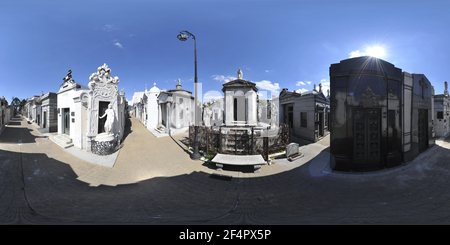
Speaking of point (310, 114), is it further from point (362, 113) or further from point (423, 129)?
point (362, 113)

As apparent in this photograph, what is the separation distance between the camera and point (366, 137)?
199 inches

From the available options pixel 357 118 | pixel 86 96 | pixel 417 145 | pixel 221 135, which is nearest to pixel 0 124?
pixel 86 96

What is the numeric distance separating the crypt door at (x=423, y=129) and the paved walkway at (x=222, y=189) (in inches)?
38.0

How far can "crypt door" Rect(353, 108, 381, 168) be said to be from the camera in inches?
197

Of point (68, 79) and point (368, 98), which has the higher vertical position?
point (68, 79)

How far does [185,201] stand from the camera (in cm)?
344

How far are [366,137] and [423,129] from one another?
5.18 meters

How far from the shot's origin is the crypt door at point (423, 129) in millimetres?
6832

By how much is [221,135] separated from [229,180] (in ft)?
7.67

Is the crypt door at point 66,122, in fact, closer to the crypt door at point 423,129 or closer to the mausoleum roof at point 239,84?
the mausoleum roof at point 239,84

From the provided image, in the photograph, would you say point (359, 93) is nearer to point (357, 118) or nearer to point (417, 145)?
point (357, 118)

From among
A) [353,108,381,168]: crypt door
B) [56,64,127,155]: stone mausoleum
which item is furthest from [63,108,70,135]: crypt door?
[353,108,381,168]: crypt door

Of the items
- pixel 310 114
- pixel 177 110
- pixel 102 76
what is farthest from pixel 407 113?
pixel 177 110

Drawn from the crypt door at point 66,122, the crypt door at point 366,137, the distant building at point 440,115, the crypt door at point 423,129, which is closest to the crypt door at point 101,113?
the crypt door at point 66,122
